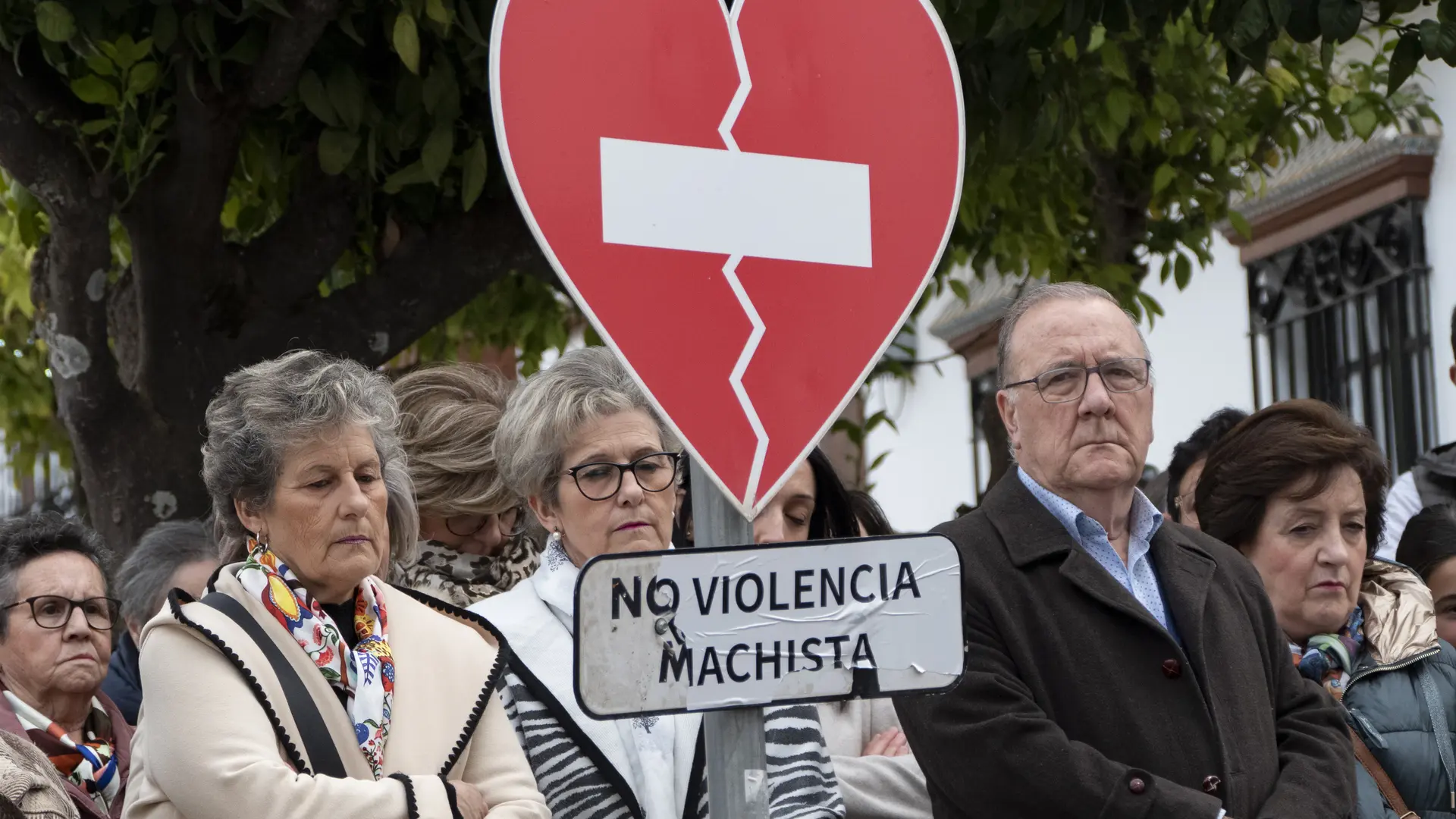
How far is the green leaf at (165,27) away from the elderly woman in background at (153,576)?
4.67 feet

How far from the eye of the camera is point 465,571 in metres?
4.81

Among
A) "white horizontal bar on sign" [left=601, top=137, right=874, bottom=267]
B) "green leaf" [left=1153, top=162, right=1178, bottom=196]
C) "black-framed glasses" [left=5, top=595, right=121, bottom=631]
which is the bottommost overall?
"black-framed glasses" [left=5, top=595, right=121, bottom=631]

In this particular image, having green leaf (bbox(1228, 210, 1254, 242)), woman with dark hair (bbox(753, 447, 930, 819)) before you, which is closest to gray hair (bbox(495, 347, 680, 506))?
woman with dark hair (bbox(753, 447, 930, 819))

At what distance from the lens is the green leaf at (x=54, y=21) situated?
18.9ft

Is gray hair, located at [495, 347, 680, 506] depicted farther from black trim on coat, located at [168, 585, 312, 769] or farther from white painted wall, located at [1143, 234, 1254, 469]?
white painted wall, located at [1143, 234, 1254, 469]

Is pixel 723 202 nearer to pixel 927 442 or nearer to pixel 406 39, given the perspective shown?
pixel 406 39

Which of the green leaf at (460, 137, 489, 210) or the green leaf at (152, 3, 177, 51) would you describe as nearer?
the green leaf at (152, 3, 177, 51)

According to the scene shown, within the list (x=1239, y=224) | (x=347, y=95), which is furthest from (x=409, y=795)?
(x=1239, y=224)

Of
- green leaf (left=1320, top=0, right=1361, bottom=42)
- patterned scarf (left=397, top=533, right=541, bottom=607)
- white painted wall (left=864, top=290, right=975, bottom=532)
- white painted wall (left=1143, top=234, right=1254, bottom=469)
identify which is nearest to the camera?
patterned scarf (left=397, top=533, right=541, bottom=607)

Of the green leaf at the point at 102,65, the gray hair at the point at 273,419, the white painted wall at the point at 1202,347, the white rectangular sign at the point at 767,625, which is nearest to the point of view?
the white rectangular sign at the point at 767,625

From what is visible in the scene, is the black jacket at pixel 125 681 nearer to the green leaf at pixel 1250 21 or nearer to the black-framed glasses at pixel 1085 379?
the black-framed glasses at pixel 1085 379

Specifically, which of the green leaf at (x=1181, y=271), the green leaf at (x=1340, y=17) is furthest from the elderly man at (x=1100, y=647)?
the green leaf at (x=1181, y=271)

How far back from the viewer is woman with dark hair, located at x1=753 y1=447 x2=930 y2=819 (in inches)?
164

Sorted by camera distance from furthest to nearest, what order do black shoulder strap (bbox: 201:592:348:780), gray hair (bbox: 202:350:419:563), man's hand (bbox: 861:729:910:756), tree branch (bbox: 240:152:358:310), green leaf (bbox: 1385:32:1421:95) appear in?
tree branch (bbox: 240:152:358:310), green leaf (bbox: 1385:32:1421:95), man's hand (bbox: 861:729:910:756), gray hair (bbox: 202:350:419:563), black shoulder strap (bbox: 201:592:348:780)
